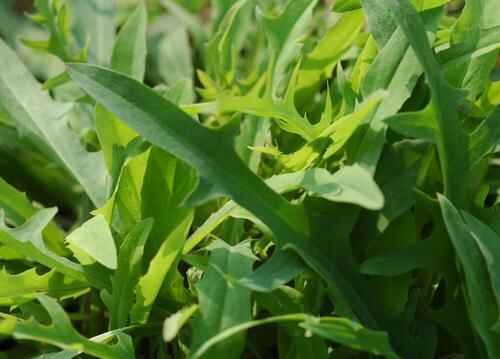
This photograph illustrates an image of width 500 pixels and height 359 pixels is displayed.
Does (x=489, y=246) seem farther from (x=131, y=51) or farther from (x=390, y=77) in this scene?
(x=131, y=51)

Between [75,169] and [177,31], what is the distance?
0.55m

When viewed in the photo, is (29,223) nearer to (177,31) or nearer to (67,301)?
(67,301)

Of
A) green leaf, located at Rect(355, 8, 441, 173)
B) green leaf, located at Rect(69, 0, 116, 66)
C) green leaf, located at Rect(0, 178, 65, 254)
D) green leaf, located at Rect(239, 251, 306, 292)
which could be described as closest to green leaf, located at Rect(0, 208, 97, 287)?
green leaf, located at Rect(0, 178, 65, 254)

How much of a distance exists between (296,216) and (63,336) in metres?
0.25

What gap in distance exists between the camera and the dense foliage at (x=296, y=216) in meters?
0.77

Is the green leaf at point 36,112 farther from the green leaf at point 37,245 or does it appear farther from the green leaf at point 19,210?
the green leaf at point 37,245

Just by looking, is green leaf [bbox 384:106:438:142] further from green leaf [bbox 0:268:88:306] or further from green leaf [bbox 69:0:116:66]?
green leaf [bbox 69:0:116:66]

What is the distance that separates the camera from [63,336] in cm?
76

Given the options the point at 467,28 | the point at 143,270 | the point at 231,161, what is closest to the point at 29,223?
the point at 143,270

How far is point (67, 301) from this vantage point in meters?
1.02

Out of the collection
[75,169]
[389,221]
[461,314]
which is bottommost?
[461,314]

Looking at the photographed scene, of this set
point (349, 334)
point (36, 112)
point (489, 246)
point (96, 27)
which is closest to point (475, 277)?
point (489, 246)

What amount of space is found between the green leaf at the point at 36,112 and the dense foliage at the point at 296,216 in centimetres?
5

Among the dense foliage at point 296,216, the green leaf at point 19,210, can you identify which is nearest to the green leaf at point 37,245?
the dense foliage at point 296,216
